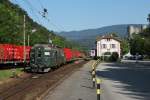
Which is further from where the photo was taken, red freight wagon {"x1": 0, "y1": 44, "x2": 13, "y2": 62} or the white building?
the white building

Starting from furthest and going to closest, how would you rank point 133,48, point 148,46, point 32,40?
point 133,48 → point 148,46 → point 32,40

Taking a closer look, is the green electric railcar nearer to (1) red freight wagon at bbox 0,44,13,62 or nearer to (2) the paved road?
(1) red freight wagon at bbox 0,44,13,62

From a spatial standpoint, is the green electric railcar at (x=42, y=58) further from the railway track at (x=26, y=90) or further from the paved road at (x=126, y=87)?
the railway track at (x=26, y=90)

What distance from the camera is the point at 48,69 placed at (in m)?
53.6

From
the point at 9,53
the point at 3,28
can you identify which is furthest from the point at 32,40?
the point at 9,53

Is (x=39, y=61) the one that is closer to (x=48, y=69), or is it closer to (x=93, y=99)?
(x=48, y=69)

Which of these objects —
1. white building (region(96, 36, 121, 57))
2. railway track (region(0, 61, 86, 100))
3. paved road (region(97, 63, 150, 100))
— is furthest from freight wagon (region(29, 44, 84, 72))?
white building (region(96, 36, 121, 57))

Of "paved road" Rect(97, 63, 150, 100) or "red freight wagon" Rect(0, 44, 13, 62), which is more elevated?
"red freight wagon" Rect(0, 44, 13, 62)

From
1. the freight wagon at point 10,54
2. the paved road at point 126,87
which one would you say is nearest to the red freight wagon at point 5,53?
the freight wagon at point 10,54

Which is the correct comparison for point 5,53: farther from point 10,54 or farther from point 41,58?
point 41,58

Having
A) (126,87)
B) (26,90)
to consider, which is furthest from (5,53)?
(126,87)

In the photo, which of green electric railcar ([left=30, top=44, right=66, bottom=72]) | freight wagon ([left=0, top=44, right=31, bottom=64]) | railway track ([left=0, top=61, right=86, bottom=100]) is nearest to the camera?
railway track ([left=0, top=61, right=86, bottom=100])

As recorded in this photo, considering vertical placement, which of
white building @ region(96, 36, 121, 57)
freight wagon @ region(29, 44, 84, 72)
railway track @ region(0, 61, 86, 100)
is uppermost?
white building @ region(96, 36, 121, 57)

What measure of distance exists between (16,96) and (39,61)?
87.6 feet
